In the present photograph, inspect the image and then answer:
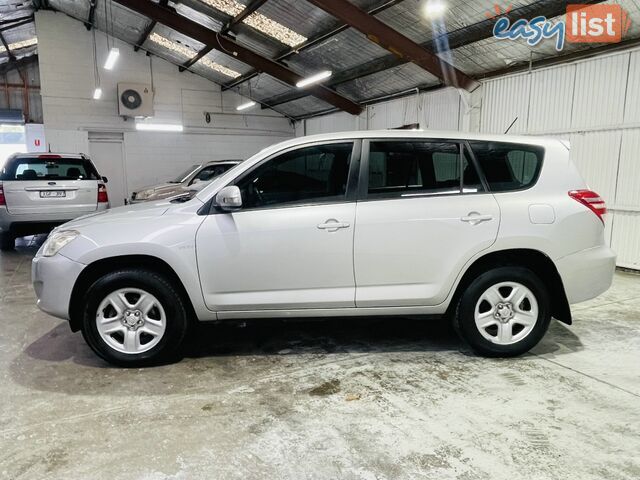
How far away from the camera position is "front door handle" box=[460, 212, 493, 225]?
124 inches

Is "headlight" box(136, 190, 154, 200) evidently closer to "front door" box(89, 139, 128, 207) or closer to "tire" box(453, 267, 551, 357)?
"front door" box(89, 139, 128, 207)

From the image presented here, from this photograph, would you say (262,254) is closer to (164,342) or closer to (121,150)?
(164,342)

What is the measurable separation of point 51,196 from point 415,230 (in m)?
6.52

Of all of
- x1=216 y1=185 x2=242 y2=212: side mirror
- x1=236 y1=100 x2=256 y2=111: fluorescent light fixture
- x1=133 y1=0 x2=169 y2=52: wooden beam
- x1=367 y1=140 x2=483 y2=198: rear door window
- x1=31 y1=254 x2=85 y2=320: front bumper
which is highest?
x1=133 y1=0 x2=169 y2=52: wooden beam

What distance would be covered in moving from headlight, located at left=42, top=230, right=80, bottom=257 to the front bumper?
1.7 inches

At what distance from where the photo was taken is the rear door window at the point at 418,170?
321 cm

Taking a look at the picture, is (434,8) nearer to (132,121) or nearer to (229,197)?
(229,197)

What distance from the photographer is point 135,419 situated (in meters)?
2.54

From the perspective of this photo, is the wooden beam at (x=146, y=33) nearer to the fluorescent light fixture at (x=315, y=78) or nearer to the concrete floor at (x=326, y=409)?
the fluorescent light fixture at (x=315, y=78)

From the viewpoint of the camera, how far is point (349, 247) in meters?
3.10

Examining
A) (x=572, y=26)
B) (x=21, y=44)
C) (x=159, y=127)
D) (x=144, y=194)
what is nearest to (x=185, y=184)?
(x=144, y=194)

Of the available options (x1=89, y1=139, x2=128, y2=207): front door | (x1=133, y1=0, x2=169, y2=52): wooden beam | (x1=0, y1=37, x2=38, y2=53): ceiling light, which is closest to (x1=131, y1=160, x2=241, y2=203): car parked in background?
(x1=133, y1=0, x2=169, y2=52): wooden beam

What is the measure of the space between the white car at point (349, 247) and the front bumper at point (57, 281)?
11 millimetres

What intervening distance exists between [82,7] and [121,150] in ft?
14.3
